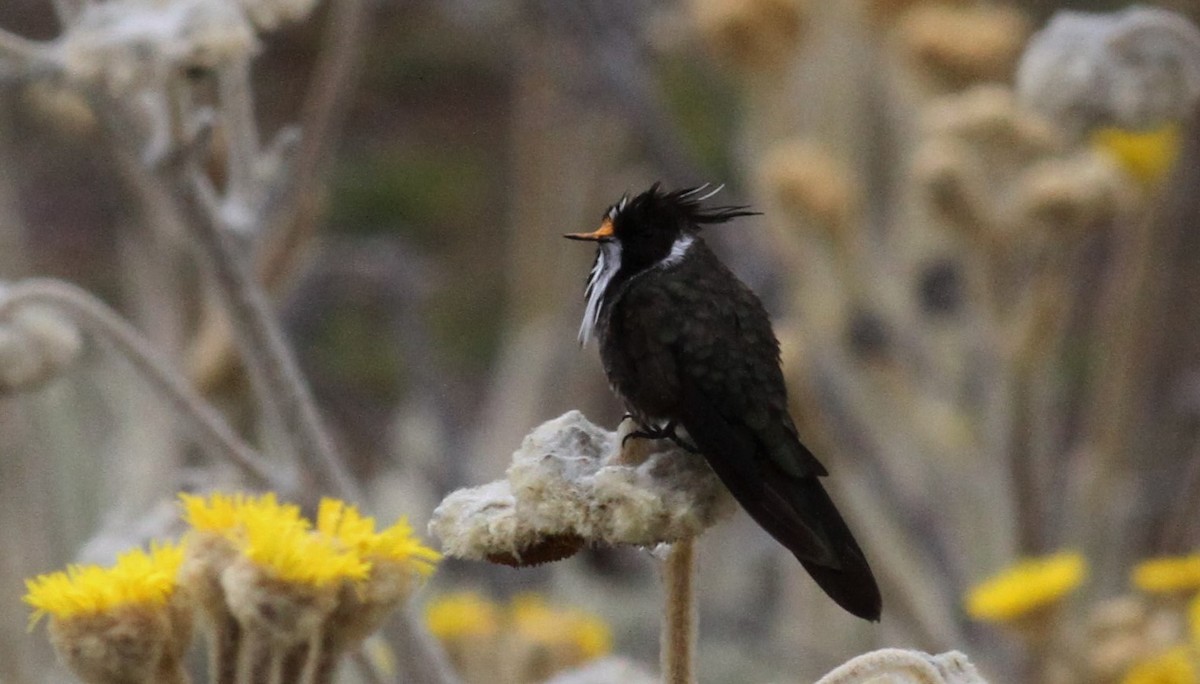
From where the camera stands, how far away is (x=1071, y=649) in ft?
3.45

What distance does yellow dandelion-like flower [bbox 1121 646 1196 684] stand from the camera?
Answer: 827 millimetres

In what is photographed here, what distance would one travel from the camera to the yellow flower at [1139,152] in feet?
3.94

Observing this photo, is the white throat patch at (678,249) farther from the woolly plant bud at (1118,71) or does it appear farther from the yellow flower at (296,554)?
the woolly plant bud at (1118,71)

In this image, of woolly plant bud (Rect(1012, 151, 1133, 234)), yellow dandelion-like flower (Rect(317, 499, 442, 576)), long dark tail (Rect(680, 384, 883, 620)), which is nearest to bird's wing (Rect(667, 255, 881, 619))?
long dark tail (Rect(680, 384, 883, 620))

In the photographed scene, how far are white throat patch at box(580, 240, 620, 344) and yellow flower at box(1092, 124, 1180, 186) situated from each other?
0.62 metres

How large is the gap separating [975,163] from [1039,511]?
256 mm

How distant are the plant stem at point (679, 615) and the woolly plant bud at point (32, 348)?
0.41 metres

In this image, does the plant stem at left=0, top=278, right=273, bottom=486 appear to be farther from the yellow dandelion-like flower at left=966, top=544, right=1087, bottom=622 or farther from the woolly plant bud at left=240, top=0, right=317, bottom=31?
the yellow dandelion-like flower at left=966, top=544, right=1087, bottom=622

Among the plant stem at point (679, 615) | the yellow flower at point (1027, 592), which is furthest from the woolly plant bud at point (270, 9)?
the yellow flower at point (1027, 592)

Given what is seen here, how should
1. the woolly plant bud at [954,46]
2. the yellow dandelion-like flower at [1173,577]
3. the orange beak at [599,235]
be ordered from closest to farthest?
the orange beak at [599,235]
the yellow dandelion-like flower at [1173,577]
the woolly plant bud at [954,46]

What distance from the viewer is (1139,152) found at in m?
1.20

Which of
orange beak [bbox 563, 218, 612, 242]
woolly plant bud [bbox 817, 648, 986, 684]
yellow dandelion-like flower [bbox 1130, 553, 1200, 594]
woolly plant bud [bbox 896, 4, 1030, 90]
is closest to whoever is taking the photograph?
woolly plant bud [bbox 817, 648, 986, 684]

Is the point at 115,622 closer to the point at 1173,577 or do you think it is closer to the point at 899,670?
the point at 899,670

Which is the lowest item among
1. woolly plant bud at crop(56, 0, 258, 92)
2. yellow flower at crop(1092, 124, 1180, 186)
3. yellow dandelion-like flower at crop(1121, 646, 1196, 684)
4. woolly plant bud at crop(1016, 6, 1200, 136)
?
yellow dandelion-like flower at crop(1121, 646, 1196, 684)
